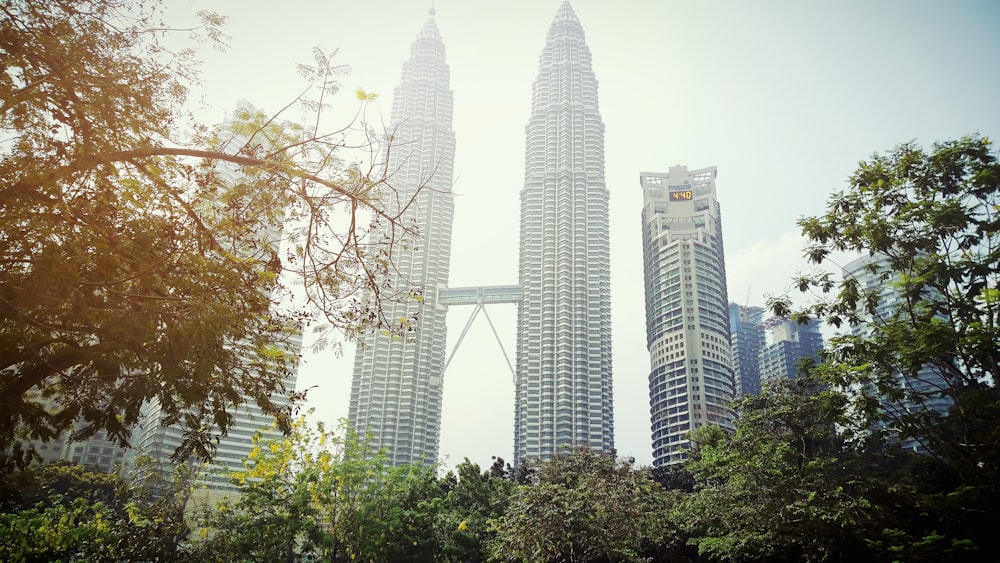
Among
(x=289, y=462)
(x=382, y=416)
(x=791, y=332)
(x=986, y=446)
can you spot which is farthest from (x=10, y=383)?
(x=791, y=332)

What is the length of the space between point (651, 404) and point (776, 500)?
83.0 meters

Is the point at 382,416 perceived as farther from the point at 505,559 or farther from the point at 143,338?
the point at 143,338


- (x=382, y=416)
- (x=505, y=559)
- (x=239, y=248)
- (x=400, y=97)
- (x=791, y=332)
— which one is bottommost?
(x=505, y=559)

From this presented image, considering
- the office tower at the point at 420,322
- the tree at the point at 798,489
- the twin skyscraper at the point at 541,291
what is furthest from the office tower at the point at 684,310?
the tree at the point at 798,489

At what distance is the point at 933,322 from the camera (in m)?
8.28

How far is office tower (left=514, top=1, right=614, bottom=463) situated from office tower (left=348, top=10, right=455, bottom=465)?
12.7 metres

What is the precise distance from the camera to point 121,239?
416 centimetres

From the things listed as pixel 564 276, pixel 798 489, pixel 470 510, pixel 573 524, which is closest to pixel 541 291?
pixel 564 276

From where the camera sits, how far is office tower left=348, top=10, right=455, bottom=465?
7688 centimetres

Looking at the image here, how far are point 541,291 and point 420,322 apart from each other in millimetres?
18008

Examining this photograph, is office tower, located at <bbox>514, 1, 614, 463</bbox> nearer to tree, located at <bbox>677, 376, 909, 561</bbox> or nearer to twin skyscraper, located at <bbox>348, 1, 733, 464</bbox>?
twin skyscraper, located at <bbox>348, 1, 733, 464</bbox>

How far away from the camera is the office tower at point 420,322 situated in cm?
7688

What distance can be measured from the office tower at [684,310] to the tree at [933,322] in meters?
73.9

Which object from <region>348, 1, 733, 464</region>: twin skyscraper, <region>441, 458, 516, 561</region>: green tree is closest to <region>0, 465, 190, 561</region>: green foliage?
<region>441, 458, 516, 561</region>: green tree
